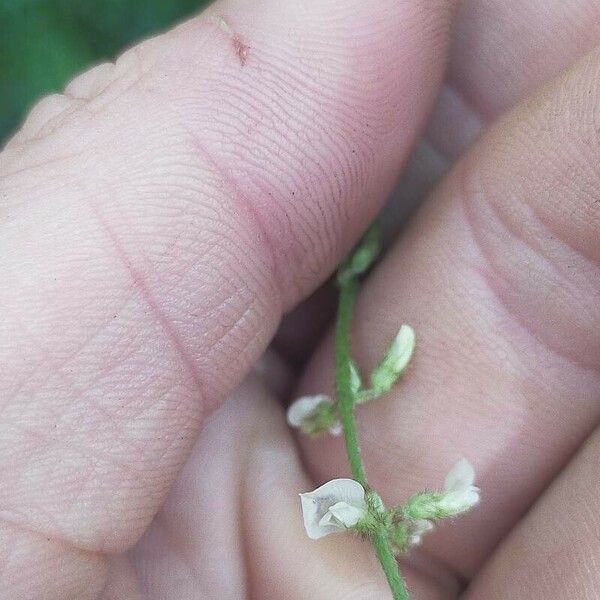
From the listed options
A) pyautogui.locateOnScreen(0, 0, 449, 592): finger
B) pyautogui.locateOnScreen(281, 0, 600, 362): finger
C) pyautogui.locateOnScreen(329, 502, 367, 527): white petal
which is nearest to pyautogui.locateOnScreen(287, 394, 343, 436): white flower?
pyautogui.locateOnScreen(0, 0, 449, 592): finger

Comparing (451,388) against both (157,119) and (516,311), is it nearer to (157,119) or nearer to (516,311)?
(516,311)

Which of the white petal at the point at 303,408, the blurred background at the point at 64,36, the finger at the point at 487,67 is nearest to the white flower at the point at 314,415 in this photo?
the white petal at the point at 303,408

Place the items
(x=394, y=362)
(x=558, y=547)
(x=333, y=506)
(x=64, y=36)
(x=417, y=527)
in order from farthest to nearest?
(x=64, y=36)
(x=394, y=362)
(x=558, y=547)
(x=417, y=527)
(x=333, y=506)

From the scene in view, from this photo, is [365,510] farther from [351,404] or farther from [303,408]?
[303,408]

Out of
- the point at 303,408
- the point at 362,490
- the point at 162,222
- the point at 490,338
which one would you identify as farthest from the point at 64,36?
the point at 362,490

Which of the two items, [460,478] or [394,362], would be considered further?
[394,362]

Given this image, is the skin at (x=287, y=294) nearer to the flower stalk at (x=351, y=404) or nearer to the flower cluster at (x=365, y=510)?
the flower stalk at (x=351, y=404)

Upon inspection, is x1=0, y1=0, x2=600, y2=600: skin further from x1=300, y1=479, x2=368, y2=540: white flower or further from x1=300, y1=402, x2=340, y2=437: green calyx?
x1=300, y1=479, x2=368, y2=540: white flower

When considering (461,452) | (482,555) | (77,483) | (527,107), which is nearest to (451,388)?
(461,452)
